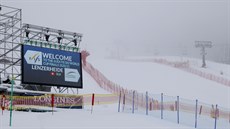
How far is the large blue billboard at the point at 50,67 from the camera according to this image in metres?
33.2

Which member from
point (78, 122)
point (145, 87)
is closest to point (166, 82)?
point (145, 87)

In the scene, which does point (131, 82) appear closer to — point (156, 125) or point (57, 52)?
point (57, 52)

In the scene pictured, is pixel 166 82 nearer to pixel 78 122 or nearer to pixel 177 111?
pixel 177 111

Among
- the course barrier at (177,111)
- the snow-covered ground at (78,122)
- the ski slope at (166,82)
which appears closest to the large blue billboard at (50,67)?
the course barrier at (177,111)

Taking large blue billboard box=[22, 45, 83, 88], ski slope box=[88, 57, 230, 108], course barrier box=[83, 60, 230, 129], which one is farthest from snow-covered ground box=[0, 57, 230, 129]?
large blue billboard box=[22, 45, 83, 88]

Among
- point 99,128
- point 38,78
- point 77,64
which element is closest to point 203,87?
point 77,64

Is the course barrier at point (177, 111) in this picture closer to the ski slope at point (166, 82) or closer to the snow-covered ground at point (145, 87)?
the snow-covered ground at point (145, 87)

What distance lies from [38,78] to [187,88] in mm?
30356

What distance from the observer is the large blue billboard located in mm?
33219

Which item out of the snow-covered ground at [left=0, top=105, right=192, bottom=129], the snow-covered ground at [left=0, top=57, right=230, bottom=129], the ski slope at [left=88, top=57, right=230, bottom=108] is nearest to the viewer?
the snow-covered ground at [left=0, top=105, right=192, bottom=129]

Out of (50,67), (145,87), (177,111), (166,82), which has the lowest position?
(177,111)

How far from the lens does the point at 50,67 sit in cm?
3469

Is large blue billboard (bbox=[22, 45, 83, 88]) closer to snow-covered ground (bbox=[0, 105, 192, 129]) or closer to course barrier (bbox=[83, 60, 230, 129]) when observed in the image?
course barrier (bbox=[83, 60, 230, 129])

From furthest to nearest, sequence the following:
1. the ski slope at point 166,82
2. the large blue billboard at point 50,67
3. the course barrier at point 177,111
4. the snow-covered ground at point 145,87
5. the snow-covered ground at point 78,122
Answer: the ski slope at point 166,82
the large blue billboard at point 50,67
the course barrier at point 177,111
the snow-covered ground at point 145,87
the snow-covered ground at point 78,122
